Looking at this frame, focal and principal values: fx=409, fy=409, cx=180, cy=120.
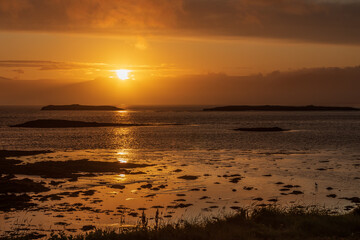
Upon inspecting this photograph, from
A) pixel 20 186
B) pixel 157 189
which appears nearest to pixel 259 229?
pixel 157 189

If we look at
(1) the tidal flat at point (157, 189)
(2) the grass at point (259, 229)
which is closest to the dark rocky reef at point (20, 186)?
(1) the tidal flat at point (157, 189)

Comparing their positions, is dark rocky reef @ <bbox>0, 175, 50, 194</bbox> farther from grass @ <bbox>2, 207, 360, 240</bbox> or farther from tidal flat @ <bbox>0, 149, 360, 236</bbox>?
grass @ <bbox>2, 207, 360, 240</bbox>

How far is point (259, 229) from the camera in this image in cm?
1528

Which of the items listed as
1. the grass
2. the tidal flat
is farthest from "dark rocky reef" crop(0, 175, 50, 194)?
the grass

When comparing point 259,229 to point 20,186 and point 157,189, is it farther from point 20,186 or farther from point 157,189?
point 20,186

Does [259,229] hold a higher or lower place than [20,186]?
higher

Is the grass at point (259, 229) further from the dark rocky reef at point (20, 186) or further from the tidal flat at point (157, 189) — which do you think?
the dark rocky reef at point (20, 186)

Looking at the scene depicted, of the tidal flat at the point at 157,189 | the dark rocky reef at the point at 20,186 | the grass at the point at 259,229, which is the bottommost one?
the tidal flat at the point at 157,189

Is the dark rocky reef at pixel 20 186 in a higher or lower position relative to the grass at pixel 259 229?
lower

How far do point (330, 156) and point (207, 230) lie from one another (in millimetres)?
40069

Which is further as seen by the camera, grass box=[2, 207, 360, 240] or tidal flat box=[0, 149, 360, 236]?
tidal flat box=[0, 149, 360, 236]

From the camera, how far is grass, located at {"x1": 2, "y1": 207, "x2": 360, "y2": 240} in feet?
46.4

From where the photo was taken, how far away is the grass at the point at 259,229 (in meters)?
14.1

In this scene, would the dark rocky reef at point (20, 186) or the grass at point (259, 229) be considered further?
the dark rocky reef at point (20, 186)
